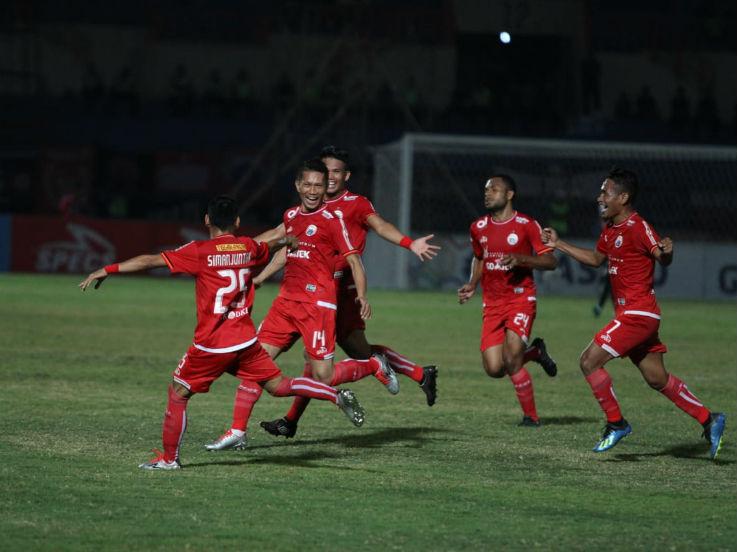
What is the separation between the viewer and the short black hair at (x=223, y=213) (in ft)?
26.7

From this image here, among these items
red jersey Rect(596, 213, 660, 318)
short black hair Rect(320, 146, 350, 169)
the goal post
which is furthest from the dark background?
red jersey Rect(596, 213, 660, 318)

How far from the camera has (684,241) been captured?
106 ft

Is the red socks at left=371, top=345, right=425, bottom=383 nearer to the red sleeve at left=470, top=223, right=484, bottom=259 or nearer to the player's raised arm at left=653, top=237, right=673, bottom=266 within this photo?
the red sleeve at left=470, top=223, right=484, bottom=259

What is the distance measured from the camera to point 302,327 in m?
9.43

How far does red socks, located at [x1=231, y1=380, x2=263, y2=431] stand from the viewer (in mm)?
8984

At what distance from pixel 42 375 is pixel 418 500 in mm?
7142

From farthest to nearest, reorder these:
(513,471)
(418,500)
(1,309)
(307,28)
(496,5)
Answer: (307,28) < (496,5) < (1,309) < (513,471) < (418,500)

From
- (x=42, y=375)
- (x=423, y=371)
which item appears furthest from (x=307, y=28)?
(x=423, y=371)

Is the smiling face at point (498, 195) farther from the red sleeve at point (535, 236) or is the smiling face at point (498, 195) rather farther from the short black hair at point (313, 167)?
the short black hair at point (313, 167)

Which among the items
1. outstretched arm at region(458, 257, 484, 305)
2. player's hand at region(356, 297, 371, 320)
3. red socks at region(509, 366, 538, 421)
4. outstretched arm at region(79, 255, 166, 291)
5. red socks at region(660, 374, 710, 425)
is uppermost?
outstretched arm at region(79, 255, 166, 291)

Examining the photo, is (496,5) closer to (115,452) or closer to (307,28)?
(307,28)

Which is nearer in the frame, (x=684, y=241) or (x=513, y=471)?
(x=513, y=471)

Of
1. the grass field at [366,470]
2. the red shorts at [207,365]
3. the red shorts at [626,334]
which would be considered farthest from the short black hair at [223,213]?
the red shorts at [626,334]

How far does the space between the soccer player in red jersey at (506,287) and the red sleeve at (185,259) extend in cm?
323
